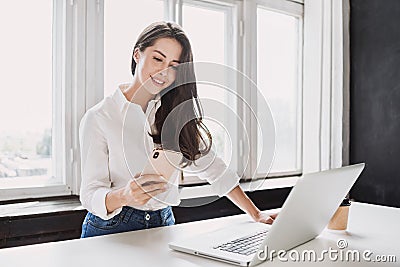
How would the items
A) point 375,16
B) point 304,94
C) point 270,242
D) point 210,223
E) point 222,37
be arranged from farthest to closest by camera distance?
1. point 304,94
2. point 375,16
3. point 222,37
4. point 210,223
5. point 270,242

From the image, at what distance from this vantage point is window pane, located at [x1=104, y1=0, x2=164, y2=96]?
7.42ft

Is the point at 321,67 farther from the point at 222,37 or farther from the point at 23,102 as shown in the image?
the point at 23,102

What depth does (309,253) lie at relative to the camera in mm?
1188

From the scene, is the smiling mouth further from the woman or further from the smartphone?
the smartphone

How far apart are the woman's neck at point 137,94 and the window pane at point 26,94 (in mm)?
727

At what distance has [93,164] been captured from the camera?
142 cm

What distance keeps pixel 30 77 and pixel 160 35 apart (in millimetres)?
948

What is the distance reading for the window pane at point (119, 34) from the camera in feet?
7.42

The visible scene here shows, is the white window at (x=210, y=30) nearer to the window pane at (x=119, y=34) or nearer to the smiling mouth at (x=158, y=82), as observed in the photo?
the window pane at (x=119, y=34)

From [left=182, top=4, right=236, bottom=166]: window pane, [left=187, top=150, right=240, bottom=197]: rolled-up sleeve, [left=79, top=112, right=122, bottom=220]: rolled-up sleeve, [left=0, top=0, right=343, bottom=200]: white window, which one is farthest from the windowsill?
[left=182, top=4, right=236, bottom=166]: window pane

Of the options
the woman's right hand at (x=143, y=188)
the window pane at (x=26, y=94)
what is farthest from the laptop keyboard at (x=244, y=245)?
the window pane at (x=26, y=94)

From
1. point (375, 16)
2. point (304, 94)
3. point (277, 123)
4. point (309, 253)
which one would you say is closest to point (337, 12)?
point (375, 16)

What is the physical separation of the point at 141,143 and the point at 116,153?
12 centimetres

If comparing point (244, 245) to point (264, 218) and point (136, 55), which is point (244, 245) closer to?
point (264, 218)
